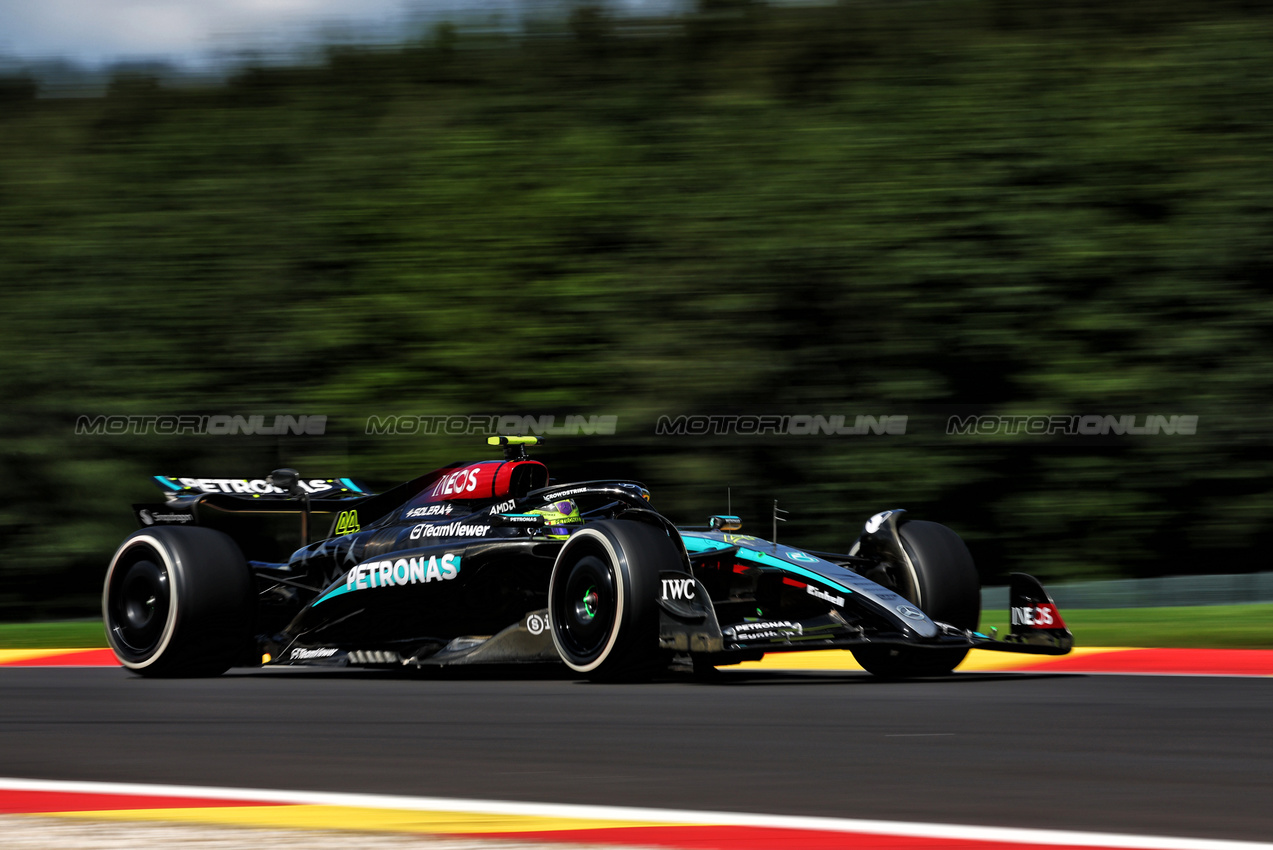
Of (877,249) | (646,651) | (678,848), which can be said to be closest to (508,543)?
(646,651)

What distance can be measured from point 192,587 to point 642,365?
283 inches

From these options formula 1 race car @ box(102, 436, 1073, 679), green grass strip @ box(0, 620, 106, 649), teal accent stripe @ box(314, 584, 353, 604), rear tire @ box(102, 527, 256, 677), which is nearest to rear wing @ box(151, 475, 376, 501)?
formula 1 race car @ box(102, 436, 1073, 679)

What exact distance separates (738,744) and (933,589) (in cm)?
312

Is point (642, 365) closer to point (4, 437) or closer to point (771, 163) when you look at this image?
point (771, 163)

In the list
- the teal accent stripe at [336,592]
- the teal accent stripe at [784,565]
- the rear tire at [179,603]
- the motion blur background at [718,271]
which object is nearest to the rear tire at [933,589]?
the teal accent stripe at [784,565]

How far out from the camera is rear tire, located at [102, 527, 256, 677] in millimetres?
8664

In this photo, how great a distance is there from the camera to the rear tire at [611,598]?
712cm

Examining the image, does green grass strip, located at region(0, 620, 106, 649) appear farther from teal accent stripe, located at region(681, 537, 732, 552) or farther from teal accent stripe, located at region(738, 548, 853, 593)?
teal accent stripe, located at region(738, 548, 853, 593)

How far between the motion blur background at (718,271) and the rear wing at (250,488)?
5.55 m

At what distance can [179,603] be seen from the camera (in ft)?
28.3

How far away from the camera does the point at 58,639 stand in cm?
1324
